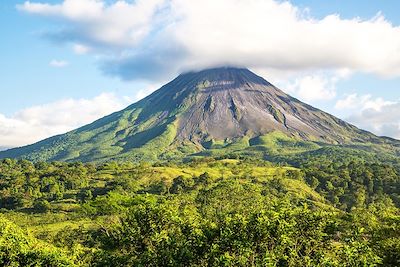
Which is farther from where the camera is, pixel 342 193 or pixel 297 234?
pixel 342 193

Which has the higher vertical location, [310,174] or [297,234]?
[297,234]

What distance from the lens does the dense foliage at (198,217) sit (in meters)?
32.7

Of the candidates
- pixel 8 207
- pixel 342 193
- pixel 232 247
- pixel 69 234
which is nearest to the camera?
pixel 232 247

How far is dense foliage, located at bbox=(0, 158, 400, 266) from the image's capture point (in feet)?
107

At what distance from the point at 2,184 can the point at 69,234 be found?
232ft

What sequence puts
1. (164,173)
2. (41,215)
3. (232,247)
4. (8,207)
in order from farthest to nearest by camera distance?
(164,173) < (8,207) < (41,215) < (232,247)

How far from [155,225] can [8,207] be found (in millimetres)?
98746

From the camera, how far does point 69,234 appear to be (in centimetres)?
8325

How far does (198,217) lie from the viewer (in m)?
63.3

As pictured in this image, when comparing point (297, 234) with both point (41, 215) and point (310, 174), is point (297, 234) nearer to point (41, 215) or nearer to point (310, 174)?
point (41, 215)

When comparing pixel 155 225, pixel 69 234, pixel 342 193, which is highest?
pixel 155 225

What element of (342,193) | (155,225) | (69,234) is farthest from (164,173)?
(155,225)

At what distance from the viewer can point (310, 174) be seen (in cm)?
15625

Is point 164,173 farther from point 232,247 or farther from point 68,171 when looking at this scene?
point 232,247
